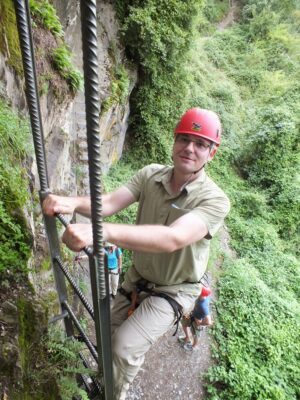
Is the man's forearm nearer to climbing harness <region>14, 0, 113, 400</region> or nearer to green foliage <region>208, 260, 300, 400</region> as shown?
climbing harness <region>14, 0, 113, 400</region>

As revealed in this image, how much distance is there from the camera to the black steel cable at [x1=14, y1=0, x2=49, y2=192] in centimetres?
138

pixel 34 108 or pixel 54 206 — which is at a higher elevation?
pixel 34 108

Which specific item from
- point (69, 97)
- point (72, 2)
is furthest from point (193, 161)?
point (72, 2)

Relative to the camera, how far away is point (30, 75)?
1568 millimetres

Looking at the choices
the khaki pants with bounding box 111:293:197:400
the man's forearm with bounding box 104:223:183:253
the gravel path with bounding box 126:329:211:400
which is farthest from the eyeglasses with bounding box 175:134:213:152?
the gravel path with bounding box 126:329:211:400

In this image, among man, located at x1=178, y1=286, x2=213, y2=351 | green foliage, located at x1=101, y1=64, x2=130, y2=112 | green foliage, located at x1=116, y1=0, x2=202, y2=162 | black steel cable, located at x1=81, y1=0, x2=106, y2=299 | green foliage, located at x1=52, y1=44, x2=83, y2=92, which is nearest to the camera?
black steel cable, located at x1=81, y1=0, x2=106, y2=299

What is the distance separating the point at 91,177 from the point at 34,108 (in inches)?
32.9

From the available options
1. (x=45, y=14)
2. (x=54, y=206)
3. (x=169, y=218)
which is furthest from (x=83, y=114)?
(x=54, y=206)

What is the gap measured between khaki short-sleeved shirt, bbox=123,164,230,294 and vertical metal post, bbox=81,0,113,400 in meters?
1.17

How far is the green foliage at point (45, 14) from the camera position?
13.2ft

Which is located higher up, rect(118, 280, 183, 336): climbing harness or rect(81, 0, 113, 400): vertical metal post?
rect(81, 0, 113, 400): vertical metal post

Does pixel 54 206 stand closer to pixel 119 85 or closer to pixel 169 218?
pixel 169 218

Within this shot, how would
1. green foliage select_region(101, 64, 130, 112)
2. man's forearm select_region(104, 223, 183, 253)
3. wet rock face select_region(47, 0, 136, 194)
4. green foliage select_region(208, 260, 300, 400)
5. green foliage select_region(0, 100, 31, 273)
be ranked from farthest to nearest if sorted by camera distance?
green foliage select_region(101, 64, 130, 112), wet rock face select_region(47, 0, 136, 194), green foliage select_region(208, 260, 300, 400), green foliage select_region(0, 100, 31, 273), man's forearm select_region(104, 223, 183, 253)

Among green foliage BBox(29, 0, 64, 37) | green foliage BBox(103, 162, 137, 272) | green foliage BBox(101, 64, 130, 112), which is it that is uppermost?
green foliage BBox(29, 0, 64, 37)
